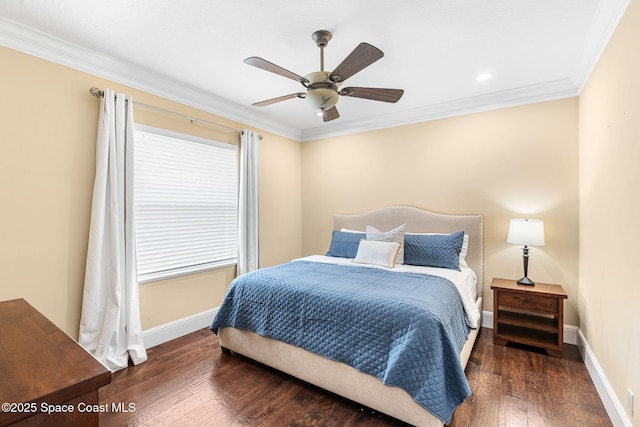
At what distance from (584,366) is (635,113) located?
83.3 inches

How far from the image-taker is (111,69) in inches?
103

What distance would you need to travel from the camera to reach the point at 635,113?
5.45ft

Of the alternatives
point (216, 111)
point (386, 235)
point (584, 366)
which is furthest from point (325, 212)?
point (584, 366)

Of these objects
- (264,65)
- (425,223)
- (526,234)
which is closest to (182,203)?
(264,65)

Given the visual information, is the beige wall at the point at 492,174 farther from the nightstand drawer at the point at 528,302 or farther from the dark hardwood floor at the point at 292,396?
the dark hardwood floor at the point at 292,396

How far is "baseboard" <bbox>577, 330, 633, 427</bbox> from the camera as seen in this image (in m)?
1.76

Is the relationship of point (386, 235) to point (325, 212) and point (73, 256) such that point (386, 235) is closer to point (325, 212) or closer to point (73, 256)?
point (325, 212)

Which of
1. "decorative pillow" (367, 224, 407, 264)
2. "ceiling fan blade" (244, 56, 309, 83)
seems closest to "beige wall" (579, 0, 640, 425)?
"decorative pillow" (367, 224, 407, 264)

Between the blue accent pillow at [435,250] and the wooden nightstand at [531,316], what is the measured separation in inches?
19.3

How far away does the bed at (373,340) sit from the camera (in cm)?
176

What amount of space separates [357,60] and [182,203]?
2.34m

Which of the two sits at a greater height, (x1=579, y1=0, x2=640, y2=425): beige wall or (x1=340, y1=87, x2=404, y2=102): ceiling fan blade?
(x1=340, y1=87, x2=404, y2=102): ceiling fan blade

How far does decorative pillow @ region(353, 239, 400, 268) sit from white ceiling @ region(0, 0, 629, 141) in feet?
5.45

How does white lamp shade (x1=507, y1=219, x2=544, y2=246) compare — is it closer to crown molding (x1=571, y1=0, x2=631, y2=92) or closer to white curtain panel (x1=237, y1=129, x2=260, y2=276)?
crown molding (x1=571, y1=0, x2=631, y2=92)
